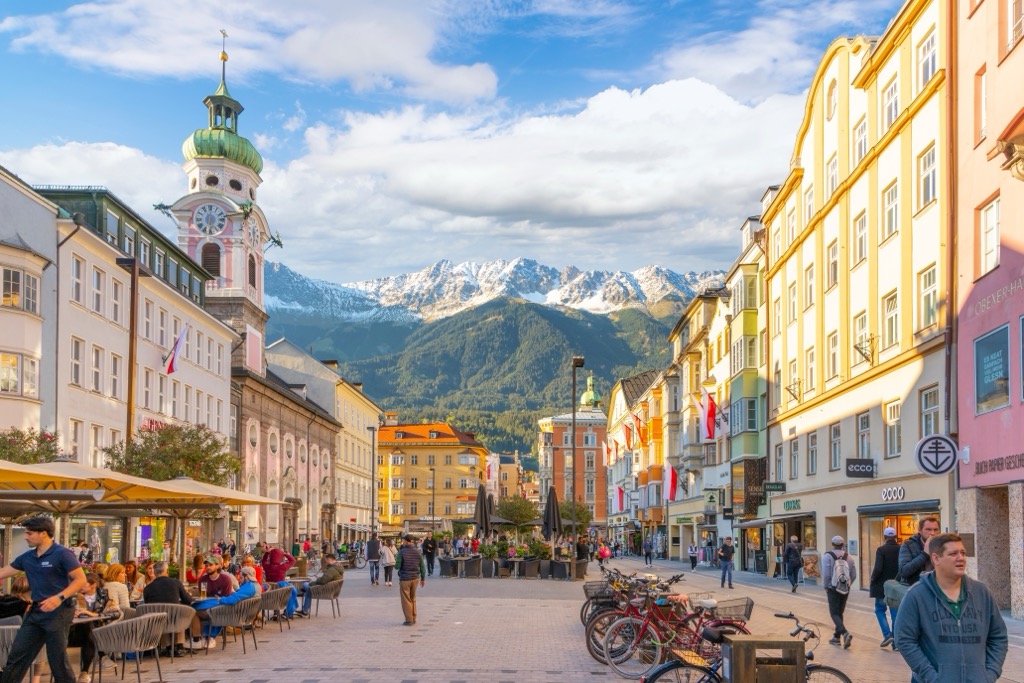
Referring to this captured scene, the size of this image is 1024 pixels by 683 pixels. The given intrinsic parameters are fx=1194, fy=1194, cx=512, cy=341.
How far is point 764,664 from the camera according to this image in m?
9.04

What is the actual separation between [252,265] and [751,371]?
3396 cm

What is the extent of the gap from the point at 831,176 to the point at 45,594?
107 feet

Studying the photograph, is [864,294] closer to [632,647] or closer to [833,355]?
[833,355]

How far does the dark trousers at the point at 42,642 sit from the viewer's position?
10.6 m

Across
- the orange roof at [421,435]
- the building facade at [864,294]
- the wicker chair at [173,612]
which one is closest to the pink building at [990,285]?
the building facade at [864,294]

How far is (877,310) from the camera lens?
3275cm

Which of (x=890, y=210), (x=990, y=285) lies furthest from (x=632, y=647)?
(x=890, y=210)

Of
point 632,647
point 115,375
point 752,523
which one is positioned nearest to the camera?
point 632,647

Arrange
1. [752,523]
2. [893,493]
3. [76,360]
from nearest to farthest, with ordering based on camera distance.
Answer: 1. [893,493]
2. [76,360]
3. [752,523]

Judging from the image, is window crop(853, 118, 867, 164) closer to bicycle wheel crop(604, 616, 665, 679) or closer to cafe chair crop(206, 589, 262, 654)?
bicycle wheel crop(604, 616, 665, 679)

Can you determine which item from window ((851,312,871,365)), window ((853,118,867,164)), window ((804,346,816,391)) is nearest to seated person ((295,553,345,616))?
window ((851,312,871,365))

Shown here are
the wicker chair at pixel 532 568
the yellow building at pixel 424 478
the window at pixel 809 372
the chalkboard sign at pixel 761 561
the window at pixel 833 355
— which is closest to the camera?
the window at pixel 833 355

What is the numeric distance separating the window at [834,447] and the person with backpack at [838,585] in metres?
20.0

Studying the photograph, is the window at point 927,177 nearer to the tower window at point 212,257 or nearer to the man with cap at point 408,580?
the man with cap at point 408,580
